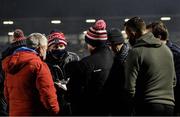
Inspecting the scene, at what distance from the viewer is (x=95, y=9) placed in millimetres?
12641

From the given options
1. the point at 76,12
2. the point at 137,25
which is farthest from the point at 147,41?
the point at 76,12

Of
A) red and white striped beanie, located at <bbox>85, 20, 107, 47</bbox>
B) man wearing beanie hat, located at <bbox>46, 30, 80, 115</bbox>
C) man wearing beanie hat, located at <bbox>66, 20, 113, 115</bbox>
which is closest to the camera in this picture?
man wearing beanie hat, located at <bbox>66, 20, 113, 115</bbox>

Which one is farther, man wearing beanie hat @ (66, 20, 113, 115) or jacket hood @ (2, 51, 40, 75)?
jacket hood @ (2, 51, 40, 75)

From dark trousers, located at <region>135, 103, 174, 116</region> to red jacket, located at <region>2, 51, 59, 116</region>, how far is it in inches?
28.5

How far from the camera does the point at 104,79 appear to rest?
3713 millimetres

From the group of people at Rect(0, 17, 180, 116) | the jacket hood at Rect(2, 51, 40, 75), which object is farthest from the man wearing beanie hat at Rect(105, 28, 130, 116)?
the jacket hood at Rect(2, 51, 40, 75)

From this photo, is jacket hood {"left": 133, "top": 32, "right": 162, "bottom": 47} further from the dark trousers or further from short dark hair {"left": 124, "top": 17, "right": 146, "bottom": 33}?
the dark trousers

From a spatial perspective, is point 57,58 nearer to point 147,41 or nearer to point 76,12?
point 147,41

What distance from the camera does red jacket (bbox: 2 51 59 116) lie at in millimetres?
3828

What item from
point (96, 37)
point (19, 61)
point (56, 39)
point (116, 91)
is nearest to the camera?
point (116, 91)

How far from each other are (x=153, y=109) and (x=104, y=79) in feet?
1.48

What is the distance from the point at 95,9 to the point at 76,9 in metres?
0.51

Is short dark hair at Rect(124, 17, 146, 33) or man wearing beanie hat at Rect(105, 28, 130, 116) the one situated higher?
short dark hair at Rect(124, 17, 146, 33)

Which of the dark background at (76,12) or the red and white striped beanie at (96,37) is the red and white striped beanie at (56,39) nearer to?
the red and white striped beanie at (96,37)
